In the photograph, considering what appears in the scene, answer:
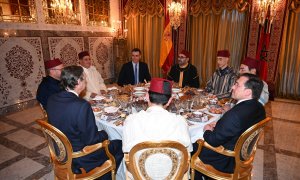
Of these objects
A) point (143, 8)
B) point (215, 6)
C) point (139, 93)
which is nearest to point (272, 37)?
point (215, 6)

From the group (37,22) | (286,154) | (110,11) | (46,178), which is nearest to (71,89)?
(46,178)

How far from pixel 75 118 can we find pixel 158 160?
883 millimetres

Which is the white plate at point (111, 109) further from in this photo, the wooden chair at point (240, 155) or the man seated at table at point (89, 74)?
the man seated at table at point (89, 74)

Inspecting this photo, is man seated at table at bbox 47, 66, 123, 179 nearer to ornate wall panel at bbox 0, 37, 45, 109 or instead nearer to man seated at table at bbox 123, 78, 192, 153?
man seated at table at bbox 123, 78, 192, 153

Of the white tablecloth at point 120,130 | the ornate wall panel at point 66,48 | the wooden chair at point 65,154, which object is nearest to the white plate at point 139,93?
the white tablecloth at point 120,130

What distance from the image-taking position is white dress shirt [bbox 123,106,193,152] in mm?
1570

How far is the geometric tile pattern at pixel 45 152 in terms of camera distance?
2911 mm

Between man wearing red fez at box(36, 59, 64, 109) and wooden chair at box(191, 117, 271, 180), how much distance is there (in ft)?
7.37

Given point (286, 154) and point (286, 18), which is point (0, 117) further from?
point (286, 18)

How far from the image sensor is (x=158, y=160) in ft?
5.37

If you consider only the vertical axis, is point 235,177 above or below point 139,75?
below

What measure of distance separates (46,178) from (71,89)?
1.55 meters

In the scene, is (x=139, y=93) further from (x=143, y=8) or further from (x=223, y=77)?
(x=143, y=8)

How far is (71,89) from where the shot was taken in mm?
2117
